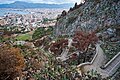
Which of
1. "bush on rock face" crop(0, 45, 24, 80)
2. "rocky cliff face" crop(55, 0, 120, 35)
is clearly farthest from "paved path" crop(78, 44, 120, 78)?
"rocky cliff face" crop(55, 0, 120, 35)

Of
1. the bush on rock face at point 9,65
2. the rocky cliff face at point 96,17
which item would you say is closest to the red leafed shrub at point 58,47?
the rocky cliff face at point 96,17

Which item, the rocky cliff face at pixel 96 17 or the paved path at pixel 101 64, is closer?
the paved path at pixel 101 64

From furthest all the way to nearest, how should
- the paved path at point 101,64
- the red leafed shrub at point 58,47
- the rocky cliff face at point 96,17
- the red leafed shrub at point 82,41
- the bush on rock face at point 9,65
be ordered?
the rocky cliff face at point 96,17, the red leafed shrub at point 58,47, the red leafed shrub at point 82,41, the paved path at point 101,64, the bush on rock face at point 9,65

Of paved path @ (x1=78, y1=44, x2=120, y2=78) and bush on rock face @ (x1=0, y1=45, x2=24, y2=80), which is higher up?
bush on rock face @ (x1=0, y1=45, x2=24, y2=80)

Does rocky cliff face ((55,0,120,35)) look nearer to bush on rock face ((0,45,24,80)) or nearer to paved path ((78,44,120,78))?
paved path ((78,44,120,78))

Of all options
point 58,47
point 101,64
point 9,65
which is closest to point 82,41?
point 101,64

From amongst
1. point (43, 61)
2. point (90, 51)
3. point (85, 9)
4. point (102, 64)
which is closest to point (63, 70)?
point (43, 61)

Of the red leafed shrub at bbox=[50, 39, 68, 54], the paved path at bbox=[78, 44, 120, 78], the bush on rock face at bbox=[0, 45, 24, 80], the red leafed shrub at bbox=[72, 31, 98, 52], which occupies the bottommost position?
the red leafed shrub at bbox=[50, 39, 68, 54]

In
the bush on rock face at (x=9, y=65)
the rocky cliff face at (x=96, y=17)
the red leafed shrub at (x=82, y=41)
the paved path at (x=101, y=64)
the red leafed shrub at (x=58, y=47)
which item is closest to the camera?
the bush on rock face at (x=9, y=65)

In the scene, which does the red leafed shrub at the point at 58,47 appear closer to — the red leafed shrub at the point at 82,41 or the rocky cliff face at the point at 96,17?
the red leafed shrub at the point at 82,41
